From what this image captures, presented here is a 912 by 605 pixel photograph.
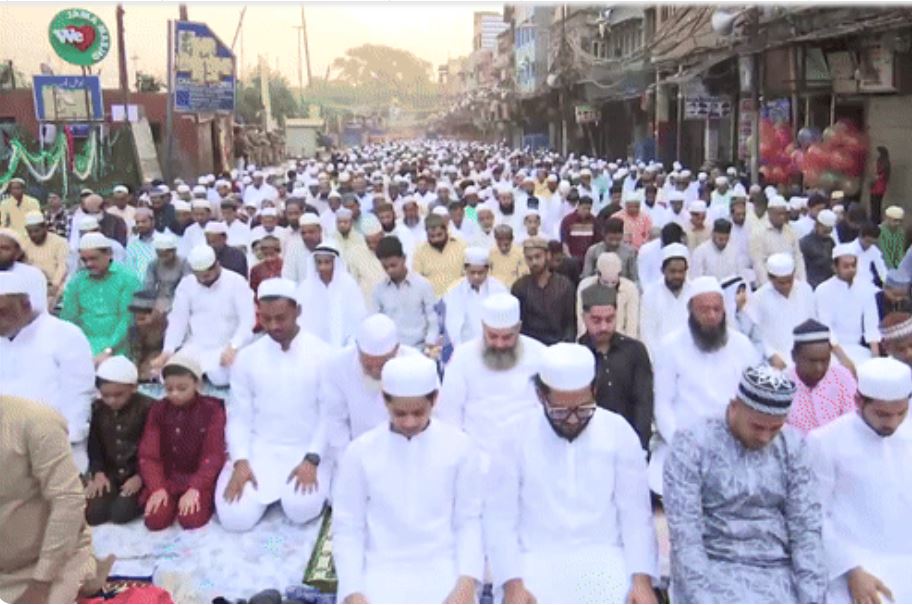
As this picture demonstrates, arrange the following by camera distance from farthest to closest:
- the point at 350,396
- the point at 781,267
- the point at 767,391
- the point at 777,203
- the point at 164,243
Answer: the point at 777,203 → the point at 164,243 → the point at 781,267 → the point at 350,396 → the point at 767,391

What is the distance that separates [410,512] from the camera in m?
3.51

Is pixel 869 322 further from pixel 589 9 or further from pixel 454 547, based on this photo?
pixel 589 9

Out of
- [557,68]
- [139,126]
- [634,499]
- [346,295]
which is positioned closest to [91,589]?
[634,499]

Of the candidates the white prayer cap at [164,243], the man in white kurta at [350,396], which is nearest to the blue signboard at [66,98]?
the white prayer cap at [164,243]

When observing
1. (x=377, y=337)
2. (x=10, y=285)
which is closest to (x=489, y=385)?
(x=377, y=337)

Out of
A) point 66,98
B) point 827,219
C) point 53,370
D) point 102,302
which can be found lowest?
point 53,370

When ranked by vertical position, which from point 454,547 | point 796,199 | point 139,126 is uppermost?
point 139,126

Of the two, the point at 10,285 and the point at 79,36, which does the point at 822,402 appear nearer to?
the point at 10,285

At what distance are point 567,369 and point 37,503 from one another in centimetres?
187

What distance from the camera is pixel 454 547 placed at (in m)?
3.55

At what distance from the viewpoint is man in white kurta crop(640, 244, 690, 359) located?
603 centimetres

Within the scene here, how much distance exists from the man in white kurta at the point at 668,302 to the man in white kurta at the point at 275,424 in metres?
2.08

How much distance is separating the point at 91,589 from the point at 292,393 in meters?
1.71

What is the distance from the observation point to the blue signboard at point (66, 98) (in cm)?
1797
